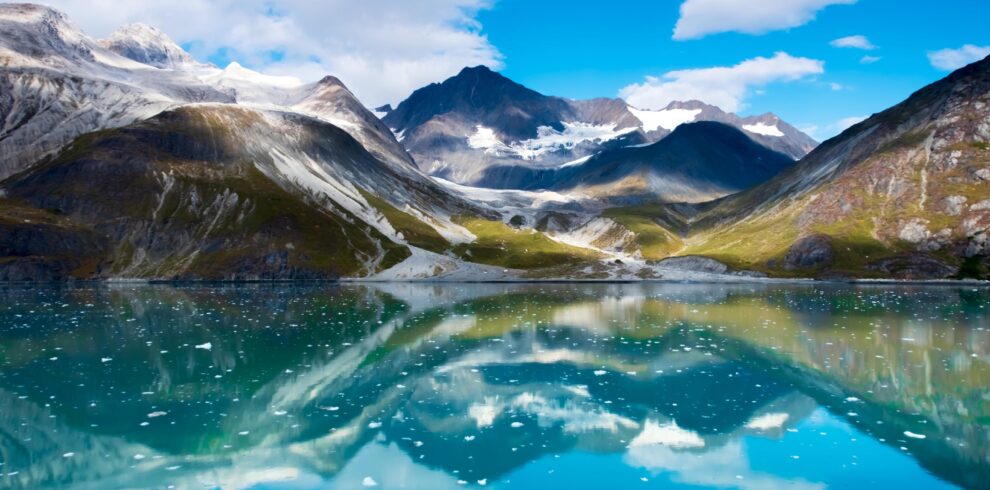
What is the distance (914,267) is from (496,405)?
169m

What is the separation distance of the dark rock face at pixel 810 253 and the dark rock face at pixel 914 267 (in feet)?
37.8

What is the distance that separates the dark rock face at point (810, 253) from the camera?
185 m

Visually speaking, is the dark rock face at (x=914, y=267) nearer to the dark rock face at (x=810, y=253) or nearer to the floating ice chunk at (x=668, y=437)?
the dark rock face at (x=810, y=253)

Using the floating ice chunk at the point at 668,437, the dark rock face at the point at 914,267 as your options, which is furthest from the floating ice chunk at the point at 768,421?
the dark rock face at the point at 914,267

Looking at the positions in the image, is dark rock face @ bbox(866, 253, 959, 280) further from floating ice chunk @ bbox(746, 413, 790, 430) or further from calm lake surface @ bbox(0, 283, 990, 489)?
floating ice chunk @ bbox(746, 413, 790, 430)

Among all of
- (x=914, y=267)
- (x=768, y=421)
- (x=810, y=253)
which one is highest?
(x=810, y=253)

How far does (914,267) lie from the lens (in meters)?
171

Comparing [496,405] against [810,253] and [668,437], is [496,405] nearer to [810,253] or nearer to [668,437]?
[668,437]

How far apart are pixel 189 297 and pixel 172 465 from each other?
97960 millimetres

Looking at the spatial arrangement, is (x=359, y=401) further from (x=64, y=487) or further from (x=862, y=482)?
(x=862, y=482)

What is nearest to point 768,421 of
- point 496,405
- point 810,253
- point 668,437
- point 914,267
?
point 668,437

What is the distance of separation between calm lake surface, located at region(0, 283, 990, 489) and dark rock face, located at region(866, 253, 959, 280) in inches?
4282

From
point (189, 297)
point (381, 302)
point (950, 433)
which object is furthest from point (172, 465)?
point (189, 297)

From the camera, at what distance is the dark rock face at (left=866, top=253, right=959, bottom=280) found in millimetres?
167125
